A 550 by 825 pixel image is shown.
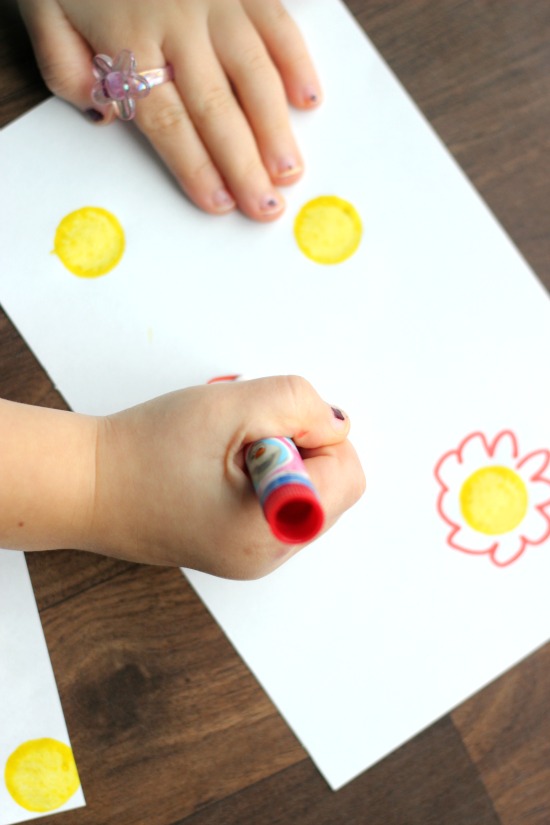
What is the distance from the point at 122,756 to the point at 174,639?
0.25 ft

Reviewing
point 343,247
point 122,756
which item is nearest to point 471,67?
point 343,247

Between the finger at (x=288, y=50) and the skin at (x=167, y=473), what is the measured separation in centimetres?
22

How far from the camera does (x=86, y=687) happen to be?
53 cm

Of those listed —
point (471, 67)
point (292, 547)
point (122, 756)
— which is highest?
point (471, 67)

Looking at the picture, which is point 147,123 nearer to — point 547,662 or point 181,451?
point 181,451

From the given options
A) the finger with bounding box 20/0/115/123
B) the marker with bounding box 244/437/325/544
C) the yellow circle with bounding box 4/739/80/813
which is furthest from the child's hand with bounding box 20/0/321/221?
the yellow circle with bounding box 4/739/80/813

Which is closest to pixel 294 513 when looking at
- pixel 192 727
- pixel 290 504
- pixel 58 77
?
pixel 290 504

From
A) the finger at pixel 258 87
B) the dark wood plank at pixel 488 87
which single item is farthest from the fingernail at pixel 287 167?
the dark wood plank at pixel 488 87

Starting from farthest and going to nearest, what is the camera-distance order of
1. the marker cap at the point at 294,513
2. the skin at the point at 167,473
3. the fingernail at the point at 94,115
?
the fingernail at the point at 94,115, the skin at the point at 167,473, the marker cap at the point at 294,513

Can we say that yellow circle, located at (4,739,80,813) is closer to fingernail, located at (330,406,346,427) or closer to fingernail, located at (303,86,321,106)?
fingernail, located at (330,406,346,427)

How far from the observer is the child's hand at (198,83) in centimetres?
54

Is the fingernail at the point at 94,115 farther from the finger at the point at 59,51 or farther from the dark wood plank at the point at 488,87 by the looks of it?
the dark wood plank at the point at 488,87

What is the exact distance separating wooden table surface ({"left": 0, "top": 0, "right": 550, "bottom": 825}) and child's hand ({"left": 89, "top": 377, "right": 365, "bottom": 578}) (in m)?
0.06

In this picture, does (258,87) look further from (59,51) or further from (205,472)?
(205,472)
